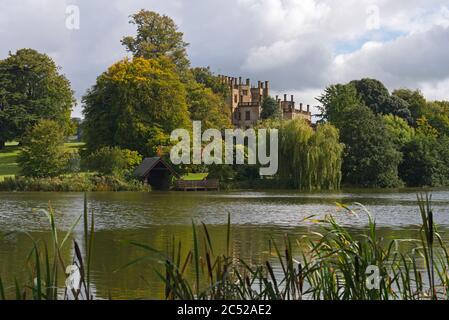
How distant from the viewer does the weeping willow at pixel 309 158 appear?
135 feet

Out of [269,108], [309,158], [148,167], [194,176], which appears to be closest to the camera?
[309,158]

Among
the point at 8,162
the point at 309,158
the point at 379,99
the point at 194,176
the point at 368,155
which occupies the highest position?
the point at 379,99

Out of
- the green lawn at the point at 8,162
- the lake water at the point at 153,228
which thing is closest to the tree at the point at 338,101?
the green lawn at the point at 8,162

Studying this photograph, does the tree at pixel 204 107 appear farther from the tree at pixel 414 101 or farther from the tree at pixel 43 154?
the tree at pixel 414 101

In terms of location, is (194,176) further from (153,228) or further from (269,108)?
(153,228)

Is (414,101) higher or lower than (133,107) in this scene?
higher

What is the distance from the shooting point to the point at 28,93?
5953cm

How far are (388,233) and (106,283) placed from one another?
8.60 meters

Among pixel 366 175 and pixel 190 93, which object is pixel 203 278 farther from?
pixel 190 93

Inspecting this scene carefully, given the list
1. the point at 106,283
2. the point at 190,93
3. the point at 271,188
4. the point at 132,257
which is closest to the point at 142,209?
the point at 132,257

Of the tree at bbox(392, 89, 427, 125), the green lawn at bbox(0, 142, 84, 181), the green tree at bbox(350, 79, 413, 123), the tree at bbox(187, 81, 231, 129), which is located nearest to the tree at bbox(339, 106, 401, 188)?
the tree at bbox(187, 81, 231, 129)

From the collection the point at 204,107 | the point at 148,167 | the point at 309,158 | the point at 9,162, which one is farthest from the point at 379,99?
the point at 9,162

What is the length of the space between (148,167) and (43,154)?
6189 millimetres

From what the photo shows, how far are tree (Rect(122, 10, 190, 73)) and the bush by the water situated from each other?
18.1 m
